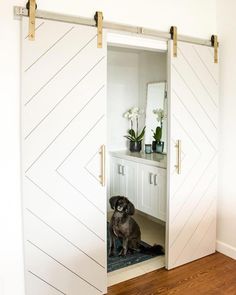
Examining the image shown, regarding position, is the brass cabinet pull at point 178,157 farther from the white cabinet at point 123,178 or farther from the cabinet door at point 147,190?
the white cabinet at point 123,178

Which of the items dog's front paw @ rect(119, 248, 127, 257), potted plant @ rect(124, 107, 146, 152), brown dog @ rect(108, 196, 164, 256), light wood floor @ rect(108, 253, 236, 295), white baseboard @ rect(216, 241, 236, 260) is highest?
potted plant @ rect(124, 107, 146, 152)

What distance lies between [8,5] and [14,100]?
2.02 ft

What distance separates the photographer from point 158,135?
12.4 ft

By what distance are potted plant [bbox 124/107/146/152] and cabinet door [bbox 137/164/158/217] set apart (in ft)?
1.68


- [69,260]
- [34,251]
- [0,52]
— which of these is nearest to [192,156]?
[69,260]

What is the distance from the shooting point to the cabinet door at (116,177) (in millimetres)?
3869

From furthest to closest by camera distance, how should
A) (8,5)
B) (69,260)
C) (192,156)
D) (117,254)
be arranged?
(117,254)
(192,156)
(69,260)
(8,5)

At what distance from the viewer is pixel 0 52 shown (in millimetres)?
1991

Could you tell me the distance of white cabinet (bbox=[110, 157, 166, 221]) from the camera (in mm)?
3223

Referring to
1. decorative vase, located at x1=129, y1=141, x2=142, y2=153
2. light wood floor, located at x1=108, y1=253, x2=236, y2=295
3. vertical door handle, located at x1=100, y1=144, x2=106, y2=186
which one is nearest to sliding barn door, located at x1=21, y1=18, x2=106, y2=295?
vertical door handle, located at x1=100, y1=144, x2=106, y2=186

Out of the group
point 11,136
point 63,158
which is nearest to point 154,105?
point 63,158

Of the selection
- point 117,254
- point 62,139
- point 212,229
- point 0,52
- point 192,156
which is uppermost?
point 0,52

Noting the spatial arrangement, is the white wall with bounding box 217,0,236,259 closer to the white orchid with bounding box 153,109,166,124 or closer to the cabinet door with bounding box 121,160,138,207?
the white orchid with bounding box 153,109,166,124

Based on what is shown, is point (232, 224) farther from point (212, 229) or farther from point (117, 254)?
point (117, 254)
